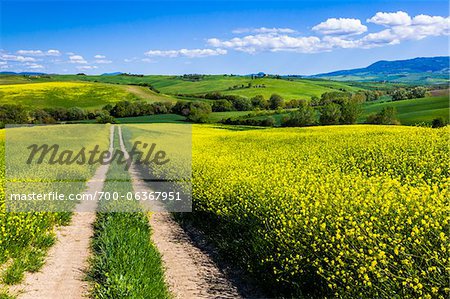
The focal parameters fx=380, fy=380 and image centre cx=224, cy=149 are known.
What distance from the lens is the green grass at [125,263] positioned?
6891 millimetres

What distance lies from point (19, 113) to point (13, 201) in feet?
210

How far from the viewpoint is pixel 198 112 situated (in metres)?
75.8

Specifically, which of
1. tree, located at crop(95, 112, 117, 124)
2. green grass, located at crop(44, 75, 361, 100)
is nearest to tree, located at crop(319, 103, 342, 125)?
tree, located at crop(95, 112, 117, 124)

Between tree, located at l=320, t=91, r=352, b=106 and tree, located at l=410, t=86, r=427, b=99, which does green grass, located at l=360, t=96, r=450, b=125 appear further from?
tree, located at l=410, t=86, r=427, b=99

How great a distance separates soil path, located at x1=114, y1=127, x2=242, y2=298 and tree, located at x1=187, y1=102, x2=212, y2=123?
59.4 m

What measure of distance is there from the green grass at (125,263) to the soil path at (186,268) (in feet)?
1.40

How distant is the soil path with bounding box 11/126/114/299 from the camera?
24.3ft

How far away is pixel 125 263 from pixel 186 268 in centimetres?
191

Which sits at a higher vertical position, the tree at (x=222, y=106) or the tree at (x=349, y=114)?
the tree at (x=222, y=106)

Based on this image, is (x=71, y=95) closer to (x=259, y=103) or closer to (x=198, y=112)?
(x=198, y=112)

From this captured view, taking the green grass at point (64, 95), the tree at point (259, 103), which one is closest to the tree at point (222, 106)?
the tree at point (259, 103)

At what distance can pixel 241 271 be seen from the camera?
29.4ft

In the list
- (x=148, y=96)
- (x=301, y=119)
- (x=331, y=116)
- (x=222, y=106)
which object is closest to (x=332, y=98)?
(x=222, y=106)

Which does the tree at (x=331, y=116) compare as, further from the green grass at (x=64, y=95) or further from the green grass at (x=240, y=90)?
the green grass at (x=240, y=90)
